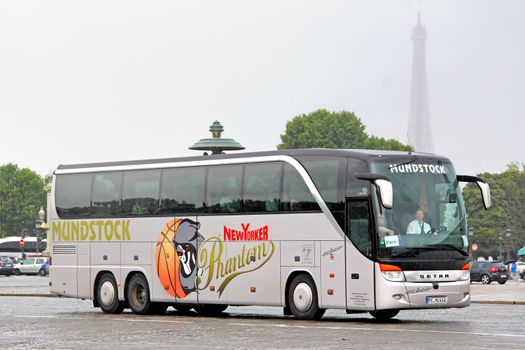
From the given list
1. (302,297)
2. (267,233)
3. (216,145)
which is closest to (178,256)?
(267,233)

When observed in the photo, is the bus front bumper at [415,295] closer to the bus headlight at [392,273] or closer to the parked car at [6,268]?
the bus headlight at [392,273]

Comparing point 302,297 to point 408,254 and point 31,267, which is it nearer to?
point 408,254

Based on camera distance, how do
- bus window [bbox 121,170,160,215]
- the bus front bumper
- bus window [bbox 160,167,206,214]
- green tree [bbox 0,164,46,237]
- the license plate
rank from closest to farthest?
the bus front bumper
the license plate
bus window [bbox 160,167,206,214]
bus window [bbox 121,170,160,215]
green tree [bbox 0,164,46,237]

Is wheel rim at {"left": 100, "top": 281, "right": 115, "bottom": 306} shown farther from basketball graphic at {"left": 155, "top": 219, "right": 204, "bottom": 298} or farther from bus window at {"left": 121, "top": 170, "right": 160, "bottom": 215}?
bus window at {"left": 121, "top": 170, "right": 160, "bottom": 215}

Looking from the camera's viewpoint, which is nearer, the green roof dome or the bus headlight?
the bus headlight

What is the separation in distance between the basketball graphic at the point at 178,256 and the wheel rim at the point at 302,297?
3115mm

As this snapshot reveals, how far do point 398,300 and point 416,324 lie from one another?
57 centimetres

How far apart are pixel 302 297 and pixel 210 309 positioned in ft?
14.3

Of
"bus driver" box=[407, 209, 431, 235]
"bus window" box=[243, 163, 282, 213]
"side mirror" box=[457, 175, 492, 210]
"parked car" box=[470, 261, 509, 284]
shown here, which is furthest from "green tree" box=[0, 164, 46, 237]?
"bus driver" box=[407, 209, 431, 235]

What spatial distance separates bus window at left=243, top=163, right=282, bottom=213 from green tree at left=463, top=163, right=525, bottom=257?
10321 cm

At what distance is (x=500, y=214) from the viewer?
419 feet

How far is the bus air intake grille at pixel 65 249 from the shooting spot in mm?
29609

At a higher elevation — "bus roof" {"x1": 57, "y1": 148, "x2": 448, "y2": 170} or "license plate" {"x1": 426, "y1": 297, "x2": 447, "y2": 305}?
"bus roof" {"x1": 57, "y1": 148, "x2": 448, "y2": 170}

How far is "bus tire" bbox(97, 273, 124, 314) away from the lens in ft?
93.6
